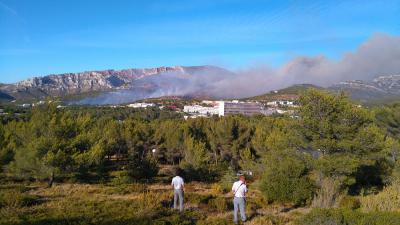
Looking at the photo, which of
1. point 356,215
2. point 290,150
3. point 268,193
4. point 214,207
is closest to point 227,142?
point 290,150

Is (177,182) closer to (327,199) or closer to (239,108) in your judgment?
(327,199)

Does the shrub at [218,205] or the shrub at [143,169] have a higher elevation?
the shrub at [218,205]

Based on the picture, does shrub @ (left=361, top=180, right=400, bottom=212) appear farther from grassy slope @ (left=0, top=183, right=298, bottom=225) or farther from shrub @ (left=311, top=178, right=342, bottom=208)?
grassy slope @ (left=0, top=183, right=298, bottom=225)

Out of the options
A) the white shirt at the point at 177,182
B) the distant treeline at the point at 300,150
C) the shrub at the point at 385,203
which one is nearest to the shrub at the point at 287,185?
the distant treeline at the point at 300,150

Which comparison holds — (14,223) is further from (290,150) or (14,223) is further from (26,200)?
(290,150)

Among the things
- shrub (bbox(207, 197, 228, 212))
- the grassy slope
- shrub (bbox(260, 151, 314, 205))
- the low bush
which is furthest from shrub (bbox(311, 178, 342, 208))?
the low bush

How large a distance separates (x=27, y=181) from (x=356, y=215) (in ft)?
67.7

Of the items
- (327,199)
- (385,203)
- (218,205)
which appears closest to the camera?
(385,203)

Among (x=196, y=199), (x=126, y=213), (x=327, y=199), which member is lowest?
(x=196, y=199)

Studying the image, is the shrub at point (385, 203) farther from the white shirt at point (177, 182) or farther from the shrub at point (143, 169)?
the shrub at point (143, 169)

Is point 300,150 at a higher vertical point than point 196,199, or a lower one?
higher

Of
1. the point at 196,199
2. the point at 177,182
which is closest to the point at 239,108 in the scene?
the point at 196,199

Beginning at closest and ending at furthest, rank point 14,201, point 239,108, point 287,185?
point 14,201
point 287,185
point 239,108

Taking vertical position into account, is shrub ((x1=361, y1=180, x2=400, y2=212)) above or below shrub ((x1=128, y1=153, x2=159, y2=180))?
above
